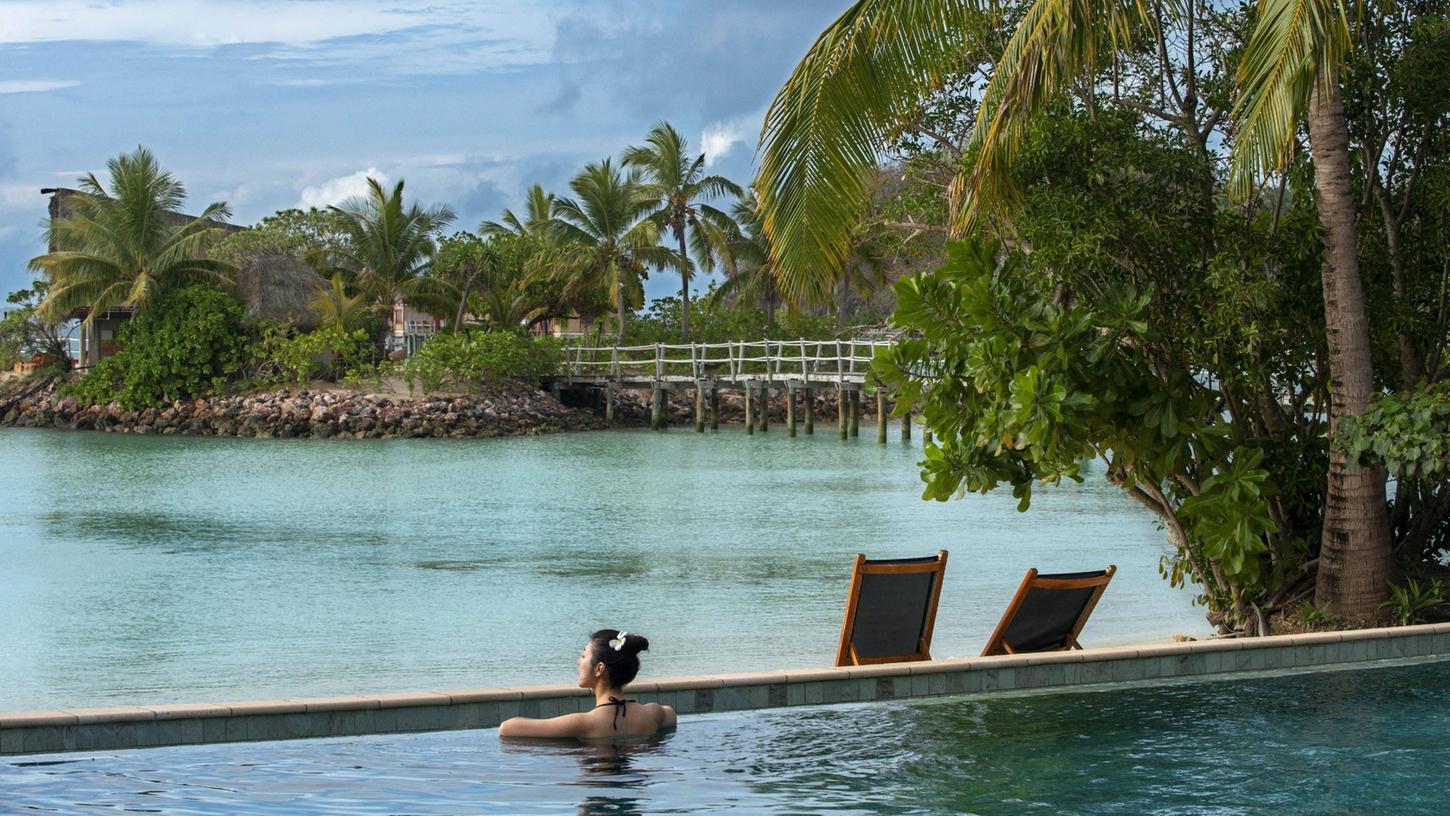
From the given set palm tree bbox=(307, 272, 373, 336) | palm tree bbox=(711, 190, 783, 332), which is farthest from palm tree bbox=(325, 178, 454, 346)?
palm tree bbox=(711, 190, 783, 332)

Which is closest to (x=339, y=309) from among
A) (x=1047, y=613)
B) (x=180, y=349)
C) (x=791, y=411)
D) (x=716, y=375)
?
(x=180, y=349)

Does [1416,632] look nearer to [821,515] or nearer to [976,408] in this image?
[976,408]

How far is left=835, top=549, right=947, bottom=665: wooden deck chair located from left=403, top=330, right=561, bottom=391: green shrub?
3053cm

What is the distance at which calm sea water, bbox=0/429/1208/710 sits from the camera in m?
9.80

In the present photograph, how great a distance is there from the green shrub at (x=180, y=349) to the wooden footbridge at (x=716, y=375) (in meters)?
8.20

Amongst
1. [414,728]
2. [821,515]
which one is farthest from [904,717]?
[821,515]

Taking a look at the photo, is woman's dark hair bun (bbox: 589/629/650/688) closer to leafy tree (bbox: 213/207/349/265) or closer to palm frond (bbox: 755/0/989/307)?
palm frond (bbox: 755/0/989/307)

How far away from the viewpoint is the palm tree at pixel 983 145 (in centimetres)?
741

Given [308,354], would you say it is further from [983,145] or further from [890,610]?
[890,610]

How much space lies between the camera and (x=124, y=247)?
3759 cm

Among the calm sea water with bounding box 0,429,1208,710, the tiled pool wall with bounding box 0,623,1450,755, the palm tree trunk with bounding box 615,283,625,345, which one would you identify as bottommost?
the calm sea water with bounding box 0,429,1208,710

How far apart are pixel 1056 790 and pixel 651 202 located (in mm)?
35503

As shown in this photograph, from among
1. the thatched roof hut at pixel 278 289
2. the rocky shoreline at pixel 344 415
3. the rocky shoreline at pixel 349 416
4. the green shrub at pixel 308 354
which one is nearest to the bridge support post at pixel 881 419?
the rocky shoreline at pixel 344 415

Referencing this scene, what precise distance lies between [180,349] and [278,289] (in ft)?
9.67
